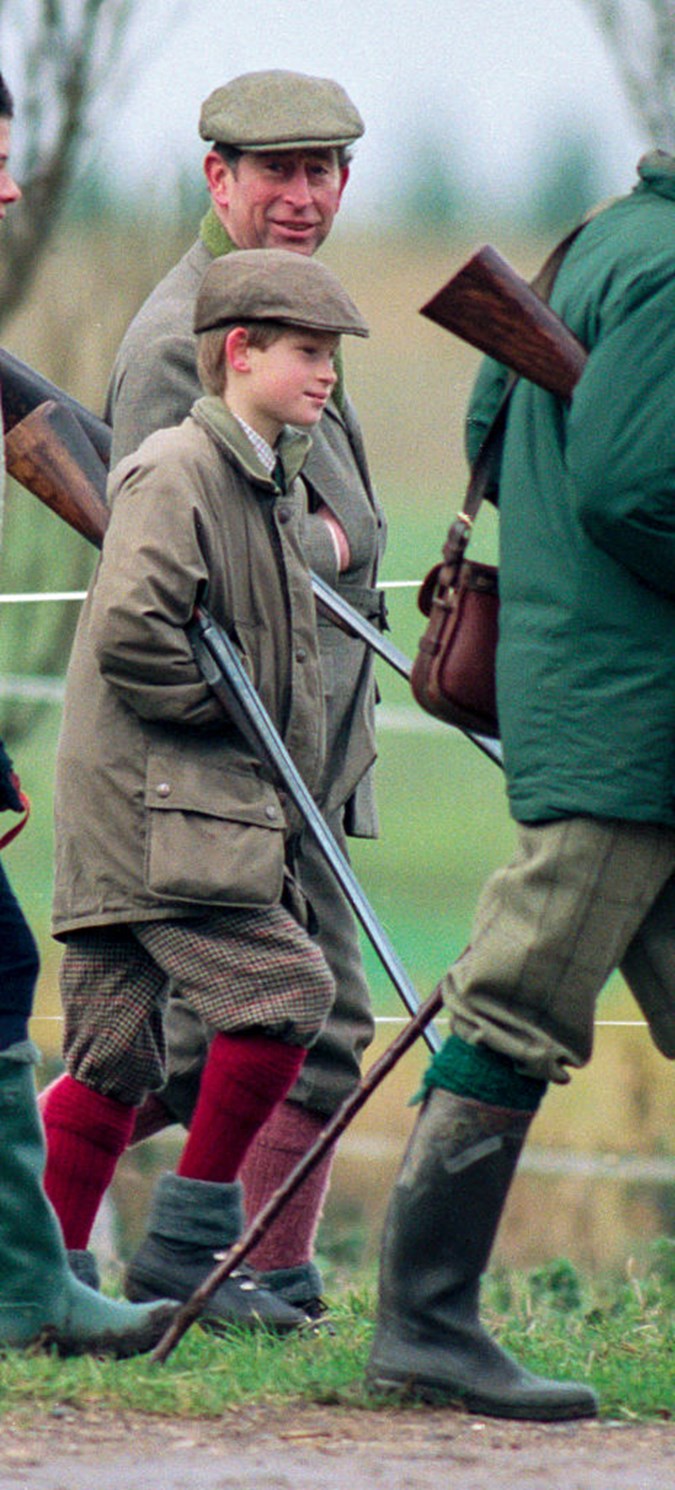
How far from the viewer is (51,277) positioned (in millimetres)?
7242

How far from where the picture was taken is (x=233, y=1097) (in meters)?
3.78

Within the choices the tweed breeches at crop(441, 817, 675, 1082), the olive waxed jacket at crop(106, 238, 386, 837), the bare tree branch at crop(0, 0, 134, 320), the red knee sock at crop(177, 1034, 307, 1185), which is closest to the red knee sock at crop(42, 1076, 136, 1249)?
the red knee sock at crop(177, 1034, 307, 1185)

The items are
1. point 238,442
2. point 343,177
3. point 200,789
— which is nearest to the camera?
point 200,789

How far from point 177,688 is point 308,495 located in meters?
0.75

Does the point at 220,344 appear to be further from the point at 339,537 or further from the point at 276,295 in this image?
the point at 339,537

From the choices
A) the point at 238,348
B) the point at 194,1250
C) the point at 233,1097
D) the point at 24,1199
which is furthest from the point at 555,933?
the point at 238,348

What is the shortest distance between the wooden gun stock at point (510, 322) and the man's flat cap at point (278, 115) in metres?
0.91

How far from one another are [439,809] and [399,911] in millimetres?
390

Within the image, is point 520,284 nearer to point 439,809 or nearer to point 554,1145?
point 554,1145

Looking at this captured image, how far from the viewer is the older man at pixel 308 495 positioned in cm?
417

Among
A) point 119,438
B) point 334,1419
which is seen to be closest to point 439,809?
point 119,438

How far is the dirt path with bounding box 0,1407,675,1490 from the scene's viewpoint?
3.01 meters

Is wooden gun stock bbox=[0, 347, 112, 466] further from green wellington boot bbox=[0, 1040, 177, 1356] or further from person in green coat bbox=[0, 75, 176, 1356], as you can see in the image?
green wellington boot bbox=[0, 1040, 177, 1356]

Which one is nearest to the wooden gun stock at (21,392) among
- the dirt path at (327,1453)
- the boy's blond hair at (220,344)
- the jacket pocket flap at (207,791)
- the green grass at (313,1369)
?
the boy's blond hair at (220,344)
